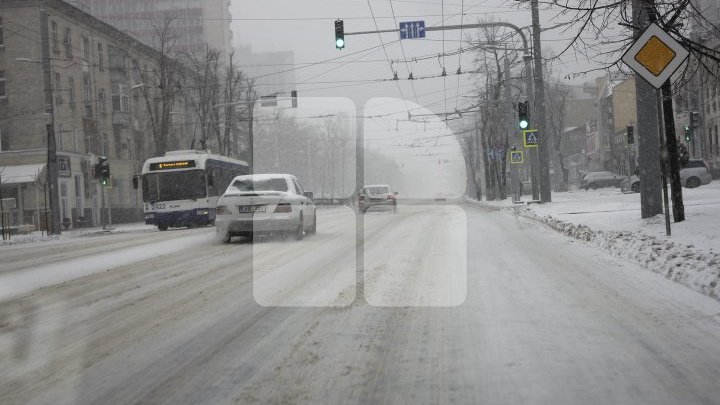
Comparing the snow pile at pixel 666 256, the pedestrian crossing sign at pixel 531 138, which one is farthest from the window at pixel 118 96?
the snow pile at pixel 666 256

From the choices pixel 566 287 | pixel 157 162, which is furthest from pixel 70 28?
pixel 566 287

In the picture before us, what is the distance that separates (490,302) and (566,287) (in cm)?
132

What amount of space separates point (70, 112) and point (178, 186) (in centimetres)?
1836

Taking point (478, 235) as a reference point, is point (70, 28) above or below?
above

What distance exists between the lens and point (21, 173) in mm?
39156

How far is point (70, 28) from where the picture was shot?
4375cm

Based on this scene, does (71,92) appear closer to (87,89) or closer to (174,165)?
(87,89)

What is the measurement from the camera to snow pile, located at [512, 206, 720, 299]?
756 centimetres

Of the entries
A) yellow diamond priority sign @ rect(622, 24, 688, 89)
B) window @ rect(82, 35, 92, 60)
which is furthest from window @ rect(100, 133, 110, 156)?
yellow diamond priority sign @ rect(622, 24, 688, 89)

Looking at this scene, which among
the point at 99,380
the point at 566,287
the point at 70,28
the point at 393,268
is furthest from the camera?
the point at 70,28

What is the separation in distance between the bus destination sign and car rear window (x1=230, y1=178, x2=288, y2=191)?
13.4 m

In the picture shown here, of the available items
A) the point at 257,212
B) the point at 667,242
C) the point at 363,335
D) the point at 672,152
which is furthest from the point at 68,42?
the point at 363,335

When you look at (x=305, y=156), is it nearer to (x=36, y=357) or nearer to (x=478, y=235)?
(x=478, y=235)

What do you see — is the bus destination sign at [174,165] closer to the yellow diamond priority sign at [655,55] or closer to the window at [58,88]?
the window at [58,88]
